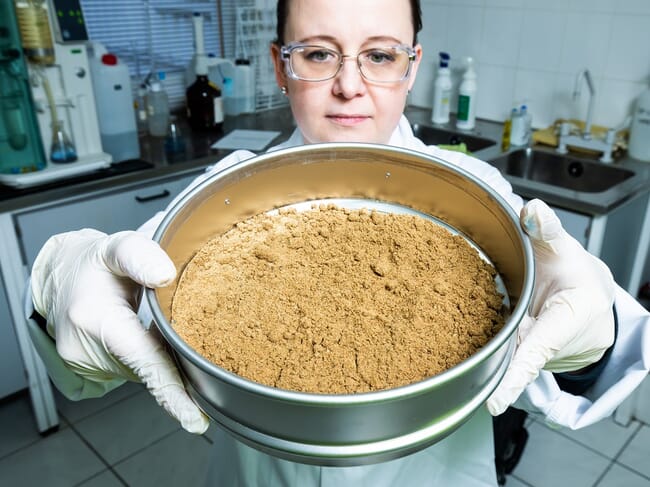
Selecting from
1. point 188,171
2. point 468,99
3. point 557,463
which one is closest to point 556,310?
point 557,463

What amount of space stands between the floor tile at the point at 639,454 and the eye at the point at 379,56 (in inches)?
68.5

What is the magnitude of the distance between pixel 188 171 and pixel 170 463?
107 centimetres

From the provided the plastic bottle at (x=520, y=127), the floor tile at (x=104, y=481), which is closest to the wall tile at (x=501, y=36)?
the plastic bottle at (x=520, y=127)

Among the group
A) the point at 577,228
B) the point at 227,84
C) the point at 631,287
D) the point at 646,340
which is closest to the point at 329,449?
the point at 646,340

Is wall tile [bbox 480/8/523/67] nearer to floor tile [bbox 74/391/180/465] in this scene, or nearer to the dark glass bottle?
the dark glass bottle

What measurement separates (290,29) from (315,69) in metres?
0.09

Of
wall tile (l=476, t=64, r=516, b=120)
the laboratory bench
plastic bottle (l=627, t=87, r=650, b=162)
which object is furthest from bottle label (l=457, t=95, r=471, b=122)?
plastic bottle (l=627, t=87, r=650, b=162)

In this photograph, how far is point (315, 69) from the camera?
89cm

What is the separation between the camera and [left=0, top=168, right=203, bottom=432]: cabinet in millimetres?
1702

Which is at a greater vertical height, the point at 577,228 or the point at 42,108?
the point at 42,108

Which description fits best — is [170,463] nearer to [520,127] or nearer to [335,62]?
[335,62]

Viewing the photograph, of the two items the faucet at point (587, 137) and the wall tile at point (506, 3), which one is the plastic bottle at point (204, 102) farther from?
the faucet at point (587, 137)

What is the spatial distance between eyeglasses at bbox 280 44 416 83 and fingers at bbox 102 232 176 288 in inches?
16.1

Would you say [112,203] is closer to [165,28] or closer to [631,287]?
[165,28]
